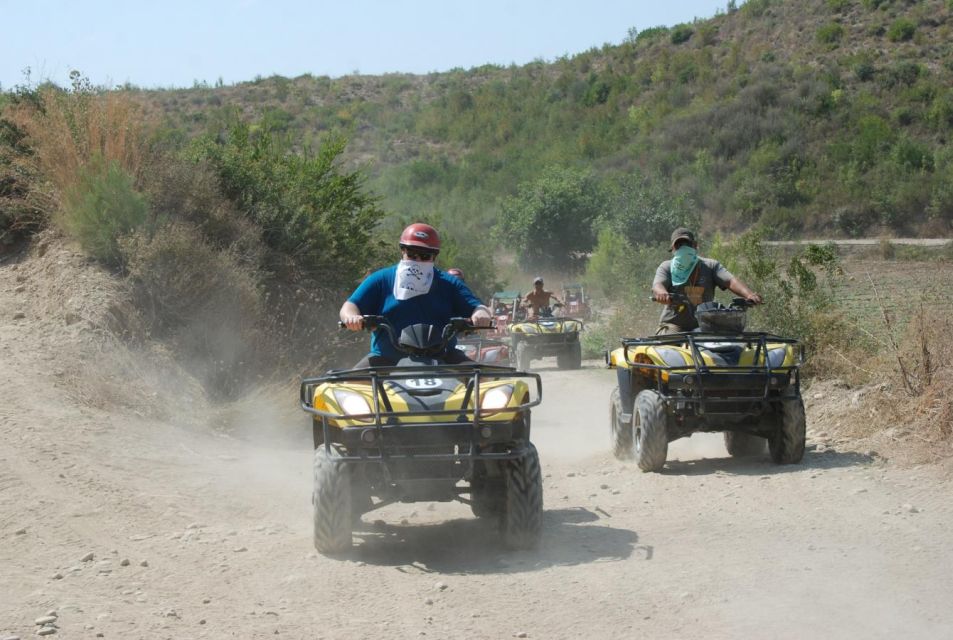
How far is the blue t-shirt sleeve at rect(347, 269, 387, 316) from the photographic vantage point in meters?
8.38

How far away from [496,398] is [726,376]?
3316 mm

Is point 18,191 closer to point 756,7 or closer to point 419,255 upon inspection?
point 419,255

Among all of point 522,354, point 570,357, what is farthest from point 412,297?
point 570,357

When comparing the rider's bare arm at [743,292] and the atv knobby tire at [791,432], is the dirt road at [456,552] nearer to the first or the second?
the atv knobby tire at [791,432]

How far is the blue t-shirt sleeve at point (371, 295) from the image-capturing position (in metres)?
8.38

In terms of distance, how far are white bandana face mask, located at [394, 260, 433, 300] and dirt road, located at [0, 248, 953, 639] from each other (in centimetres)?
174

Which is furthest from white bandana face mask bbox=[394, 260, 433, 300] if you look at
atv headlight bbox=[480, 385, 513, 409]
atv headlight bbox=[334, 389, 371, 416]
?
atv headlight bbox=[480, 385, 513, 409]

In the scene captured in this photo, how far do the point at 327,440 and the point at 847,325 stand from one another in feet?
31.8

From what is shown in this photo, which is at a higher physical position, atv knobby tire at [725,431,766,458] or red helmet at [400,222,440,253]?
red helmet at [400,222,440,253]

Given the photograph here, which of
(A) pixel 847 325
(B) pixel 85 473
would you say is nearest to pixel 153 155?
(B) pixel 85 473

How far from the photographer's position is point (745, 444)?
11773 millimetres

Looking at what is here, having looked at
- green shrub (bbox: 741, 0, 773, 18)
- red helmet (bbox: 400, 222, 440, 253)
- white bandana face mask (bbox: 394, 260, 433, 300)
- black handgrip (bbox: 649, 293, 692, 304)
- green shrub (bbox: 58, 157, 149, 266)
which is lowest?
black handgrip (bbox: 649, 293, 692, 304)

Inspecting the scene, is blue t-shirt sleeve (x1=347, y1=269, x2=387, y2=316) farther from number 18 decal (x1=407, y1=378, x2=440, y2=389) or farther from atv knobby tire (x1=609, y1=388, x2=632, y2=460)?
atv knobby tire (x1=609, y1=388, x2=632, y2=460)

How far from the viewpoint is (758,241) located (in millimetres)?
17375
